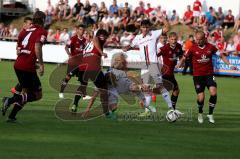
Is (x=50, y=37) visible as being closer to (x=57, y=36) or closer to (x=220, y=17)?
(x=57, y=36)

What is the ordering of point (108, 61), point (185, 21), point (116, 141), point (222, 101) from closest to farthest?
point (116, 141), point (222, 101), point (108, 61), point (185, 21)

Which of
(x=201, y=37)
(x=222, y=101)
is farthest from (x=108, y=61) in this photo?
(x=201, y=37)

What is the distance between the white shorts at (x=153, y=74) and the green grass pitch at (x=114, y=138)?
100cm

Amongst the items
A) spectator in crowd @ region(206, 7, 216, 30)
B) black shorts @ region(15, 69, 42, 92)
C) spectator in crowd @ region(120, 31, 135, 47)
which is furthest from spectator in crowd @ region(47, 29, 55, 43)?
black shorts @ region(15, 69, 42, 92)

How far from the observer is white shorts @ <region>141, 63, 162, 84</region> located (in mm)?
19219

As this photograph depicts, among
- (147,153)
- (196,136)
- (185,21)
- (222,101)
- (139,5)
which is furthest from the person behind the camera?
(139,5)

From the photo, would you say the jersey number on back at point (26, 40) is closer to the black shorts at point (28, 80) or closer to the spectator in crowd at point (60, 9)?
the black shorts at point (28, 80)

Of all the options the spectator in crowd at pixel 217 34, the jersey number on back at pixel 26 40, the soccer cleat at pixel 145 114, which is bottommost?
the spectator in crowd at pixel 217 34

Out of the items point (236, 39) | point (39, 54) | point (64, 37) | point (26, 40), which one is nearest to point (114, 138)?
point (39, 54)

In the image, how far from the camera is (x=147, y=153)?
487 inches

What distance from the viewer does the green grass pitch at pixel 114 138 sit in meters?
12.3

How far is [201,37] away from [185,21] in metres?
23.9

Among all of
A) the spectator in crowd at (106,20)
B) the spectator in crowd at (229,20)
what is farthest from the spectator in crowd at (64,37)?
the spectator in crowd at (229,20)

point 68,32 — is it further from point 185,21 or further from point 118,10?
point 185,21
